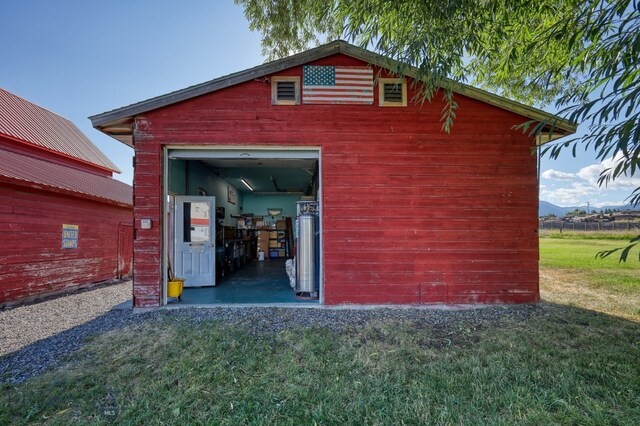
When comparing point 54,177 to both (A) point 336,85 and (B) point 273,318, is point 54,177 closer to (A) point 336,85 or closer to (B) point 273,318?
(B) point 273,318

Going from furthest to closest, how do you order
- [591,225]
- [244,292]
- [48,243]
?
1. [591,225]
2. [48,243]
3. [244,292]

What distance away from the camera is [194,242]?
7.02 meters

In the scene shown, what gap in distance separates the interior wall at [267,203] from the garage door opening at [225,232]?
2961mm

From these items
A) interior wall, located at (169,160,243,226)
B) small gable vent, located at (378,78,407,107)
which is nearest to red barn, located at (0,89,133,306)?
interior wall, located at (169,160,243,226)

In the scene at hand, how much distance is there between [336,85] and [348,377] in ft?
14.7

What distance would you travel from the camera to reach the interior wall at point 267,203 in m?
14.8

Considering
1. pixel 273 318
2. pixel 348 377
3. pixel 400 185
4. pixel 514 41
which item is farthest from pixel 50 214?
pixel 514 41

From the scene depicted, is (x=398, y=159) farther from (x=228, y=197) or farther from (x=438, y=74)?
(x=228, y=197)

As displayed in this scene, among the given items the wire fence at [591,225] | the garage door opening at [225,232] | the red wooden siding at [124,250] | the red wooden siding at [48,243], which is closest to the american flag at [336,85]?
the garage door opening at [225,232]

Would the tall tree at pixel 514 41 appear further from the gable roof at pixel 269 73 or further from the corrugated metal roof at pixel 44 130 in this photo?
the corrugated metal roof at pixel 44 130

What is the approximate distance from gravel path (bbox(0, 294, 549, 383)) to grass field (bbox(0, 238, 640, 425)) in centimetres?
20

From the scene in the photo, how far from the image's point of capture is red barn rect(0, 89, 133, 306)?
21.1 ft

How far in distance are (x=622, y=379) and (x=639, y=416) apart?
2.21ft

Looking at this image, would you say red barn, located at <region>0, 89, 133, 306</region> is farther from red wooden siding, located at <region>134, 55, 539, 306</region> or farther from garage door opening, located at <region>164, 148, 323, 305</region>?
red wooden siding, located at <region>134, 55, 539, 306</region>
